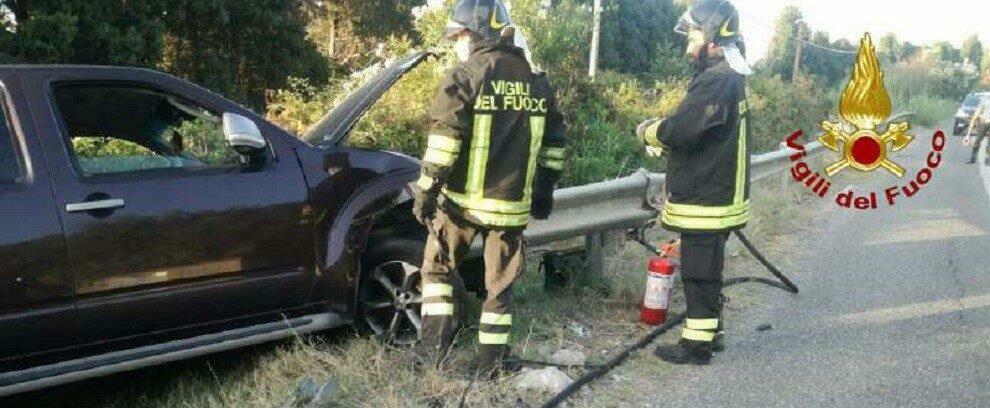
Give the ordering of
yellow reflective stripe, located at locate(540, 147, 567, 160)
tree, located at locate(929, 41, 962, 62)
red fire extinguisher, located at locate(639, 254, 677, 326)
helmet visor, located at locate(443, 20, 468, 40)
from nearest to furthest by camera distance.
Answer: helmet visor, located at locate(443, 20, 468, 40), yellow reflective stripe, located at locate(540, 147, 567, 160), red fire extinguisher, located at locate(639, 254, 677, 326), tree, located at locate(929, 41, 962, 62)

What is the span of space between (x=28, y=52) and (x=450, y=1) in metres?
5.16

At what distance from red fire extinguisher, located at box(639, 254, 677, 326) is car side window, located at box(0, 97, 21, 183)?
3244 millimetres

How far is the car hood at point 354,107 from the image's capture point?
4.23m

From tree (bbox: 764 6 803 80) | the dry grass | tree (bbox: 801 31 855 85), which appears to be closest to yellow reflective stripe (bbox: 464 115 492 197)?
the dry grass

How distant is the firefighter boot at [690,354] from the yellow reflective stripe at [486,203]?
1.18 m

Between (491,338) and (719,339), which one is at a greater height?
(491,338)

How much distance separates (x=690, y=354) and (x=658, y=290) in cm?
60

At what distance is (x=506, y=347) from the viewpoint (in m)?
4.12

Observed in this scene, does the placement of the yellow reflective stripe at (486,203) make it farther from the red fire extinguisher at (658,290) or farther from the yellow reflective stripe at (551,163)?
the red fire extinguisher at (658,290)

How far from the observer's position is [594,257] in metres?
5.46

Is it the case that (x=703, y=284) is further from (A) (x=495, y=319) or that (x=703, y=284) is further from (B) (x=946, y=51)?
(B) (x=946, y=51)

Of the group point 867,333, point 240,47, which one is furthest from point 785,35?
point 867,333

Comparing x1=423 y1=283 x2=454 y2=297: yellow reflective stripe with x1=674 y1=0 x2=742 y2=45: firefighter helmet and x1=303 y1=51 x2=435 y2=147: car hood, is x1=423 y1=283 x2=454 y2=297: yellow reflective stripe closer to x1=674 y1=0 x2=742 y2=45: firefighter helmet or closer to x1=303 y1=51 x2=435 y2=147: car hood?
x1=303 y1=51 x2=435 y2=147: car hood

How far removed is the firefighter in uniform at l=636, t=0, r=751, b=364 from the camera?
13.9 ft
